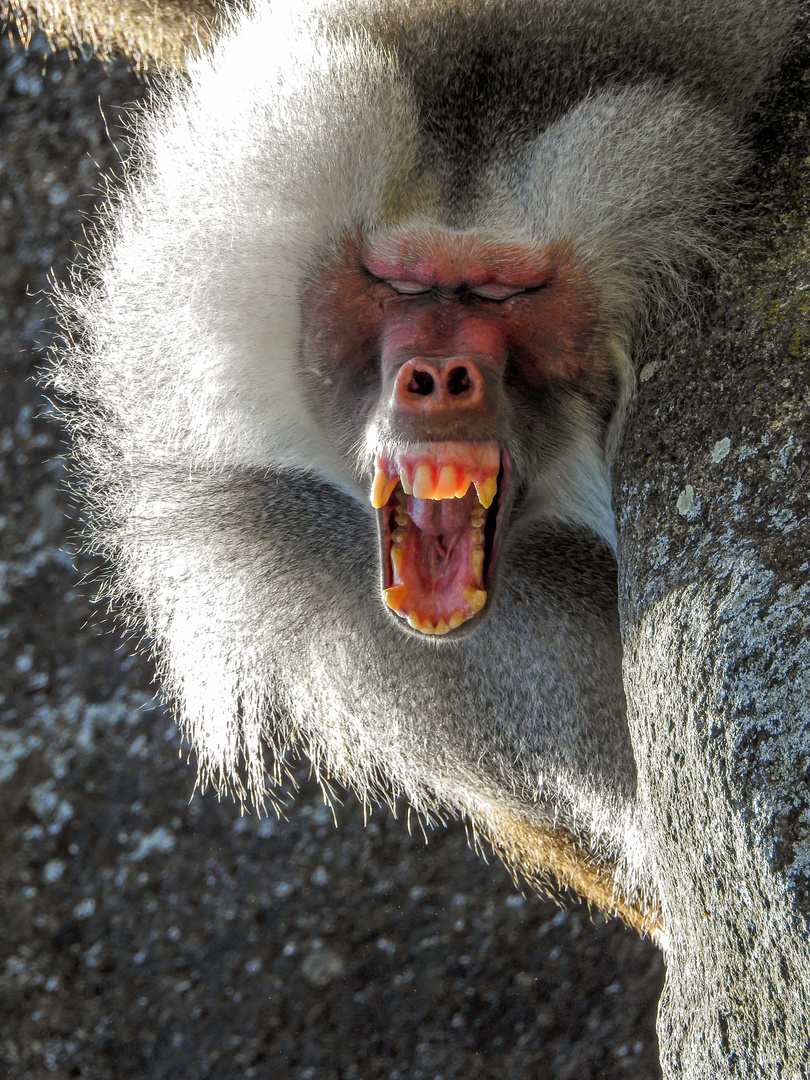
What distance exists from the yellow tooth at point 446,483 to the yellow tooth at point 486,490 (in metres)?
0.03

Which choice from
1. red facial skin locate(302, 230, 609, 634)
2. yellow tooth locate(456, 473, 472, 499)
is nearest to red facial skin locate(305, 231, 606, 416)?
red facial skin locate(302, 230, 609, 634)

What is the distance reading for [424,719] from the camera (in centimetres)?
152

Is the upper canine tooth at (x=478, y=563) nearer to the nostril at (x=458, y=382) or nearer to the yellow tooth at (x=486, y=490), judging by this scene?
the yellow tooth at (x=486, y=490)

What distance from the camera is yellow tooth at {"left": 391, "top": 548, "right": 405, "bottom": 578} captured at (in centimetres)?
119

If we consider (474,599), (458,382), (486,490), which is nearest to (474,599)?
(474,599)

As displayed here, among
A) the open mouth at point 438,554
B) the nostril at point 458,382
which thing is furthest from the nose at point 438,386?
the open mouth at point 438,554

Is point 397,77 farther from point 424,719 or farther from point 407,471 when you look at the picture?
point 424,719

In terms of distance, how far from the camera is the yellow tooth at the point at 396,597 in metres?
1.18

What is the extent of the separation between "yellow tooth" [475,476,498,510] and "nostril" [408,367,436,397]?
0.10 metres

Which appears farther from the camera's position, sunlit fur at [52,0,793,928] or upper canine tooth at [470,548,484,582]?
upper canine tooth at [470,548,484,582]

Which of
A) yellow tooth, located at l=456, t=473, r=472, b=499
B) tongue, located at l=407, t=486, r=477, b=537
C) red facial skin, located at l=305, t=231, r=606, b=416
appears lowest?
tongue, located at l=407, t=486, r=477, b=537

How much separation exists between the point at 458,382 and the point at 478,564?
0.63 feet

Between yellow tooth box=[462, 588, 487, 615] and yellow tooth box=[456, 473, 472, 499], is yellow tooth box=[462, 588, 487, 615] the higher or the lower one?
the lower one

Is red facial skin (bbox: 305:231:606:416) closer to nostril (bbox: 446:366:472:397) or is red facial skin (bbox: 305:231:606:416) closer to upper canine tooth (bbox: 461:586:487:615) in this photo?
nostril (bbox: 446:366:472:397)
